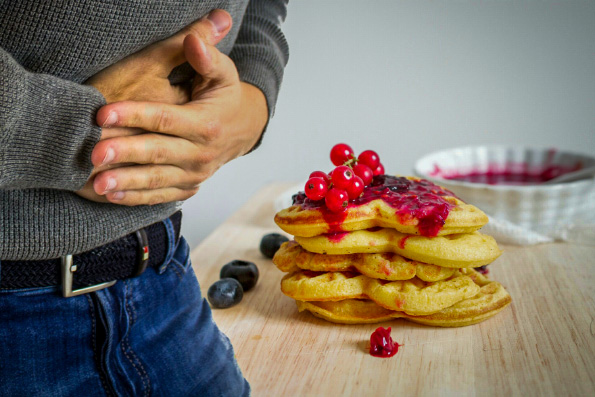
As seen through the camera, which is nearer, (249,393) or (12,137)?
(12,137)

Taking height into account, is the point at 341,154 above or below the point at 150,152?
below

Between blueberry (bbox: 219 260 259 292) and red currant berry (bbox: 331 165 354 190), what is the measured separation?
0.97ft

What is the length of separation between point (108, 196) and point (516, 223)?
938 mm

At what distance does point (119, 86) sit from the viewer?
0.63m

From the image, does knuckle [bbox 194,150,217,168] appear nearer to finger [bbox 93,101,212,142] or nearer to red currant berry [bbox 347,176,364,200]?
finger [bbox 93,101,212,142]

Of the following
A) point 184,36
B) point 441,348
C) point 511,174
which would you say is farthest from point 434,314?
point 511,174

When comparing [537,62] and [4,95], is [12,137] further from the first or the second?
[537,62]

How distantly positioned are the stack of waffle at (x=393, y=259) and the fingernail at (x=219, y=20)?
307 mm

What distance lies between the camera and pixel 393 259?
0.87 metres

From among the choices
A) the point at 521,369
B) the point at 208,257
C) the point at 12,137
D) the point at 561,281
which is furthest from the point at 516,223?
the point at 12,137

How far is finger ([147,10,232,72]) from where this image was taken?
643 mm

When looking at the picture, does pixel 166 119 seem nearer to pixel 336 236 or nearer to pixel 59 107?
pixel 59 107

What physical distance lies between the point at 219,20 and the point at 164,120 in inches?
6.0

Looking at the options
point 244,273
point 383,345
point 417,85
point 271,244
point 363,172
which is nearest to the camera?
point 383,345
